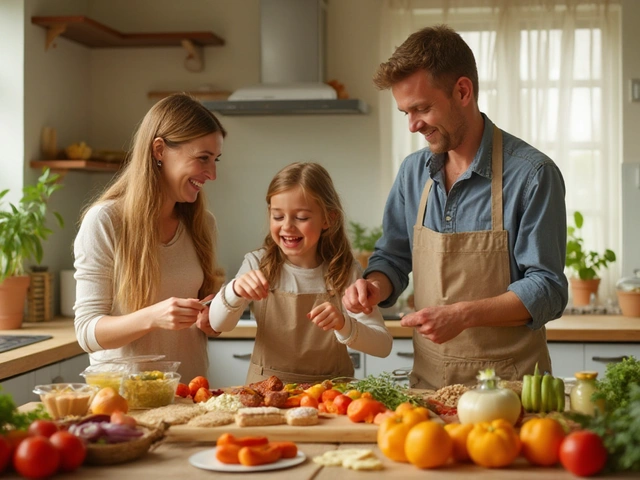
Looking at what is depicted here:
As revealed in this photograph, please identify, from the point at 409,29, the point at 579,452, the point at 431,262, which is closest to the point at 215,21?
the point at 409,29

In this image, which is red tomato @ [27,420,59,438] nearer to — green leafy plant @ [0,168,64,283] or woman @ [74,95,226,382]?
woman @ [74,95,226,382]

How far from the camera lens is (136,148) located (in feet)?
8.14

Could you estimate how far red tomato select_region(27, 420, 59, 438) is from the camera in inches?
62.8

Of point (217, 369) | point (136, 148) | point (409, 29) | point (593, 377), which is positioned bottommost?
point (217, 369)

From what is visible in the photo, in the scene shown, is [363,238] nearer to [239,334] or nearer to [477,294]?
[239,334]

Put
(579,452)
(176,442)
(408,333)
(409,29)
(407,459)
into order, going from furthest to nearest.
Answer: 1. (409,29)
2. (408,333)
3. (176,442)
4. (407,459)
5. (579,452)

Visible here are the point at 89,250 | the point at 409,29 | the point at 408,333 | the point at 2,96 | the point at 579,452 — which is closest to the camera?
the point at 579,452

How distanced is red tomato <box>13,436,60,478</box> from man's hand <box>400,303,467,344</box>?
907mm

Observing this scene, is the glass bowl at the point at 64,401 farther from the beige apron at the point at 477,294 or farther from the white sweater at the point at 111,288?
the beige apron at the point at 477,294

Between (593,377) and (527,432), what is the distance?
35 centimetres

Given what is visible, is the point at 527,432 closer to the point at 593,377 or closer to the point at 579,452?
the point at 579,452

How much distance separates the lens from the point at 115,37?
4.45 m

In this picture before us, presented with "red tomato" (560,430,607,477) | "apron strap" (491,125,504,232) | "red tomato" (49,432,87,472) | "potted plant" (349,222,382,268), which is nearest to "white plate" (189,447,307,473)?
"red tomato" (49,432,87,472)

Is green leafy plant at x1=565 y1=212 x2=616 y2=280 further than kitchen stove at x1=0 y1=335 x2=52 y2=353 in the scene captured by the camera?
Yes
